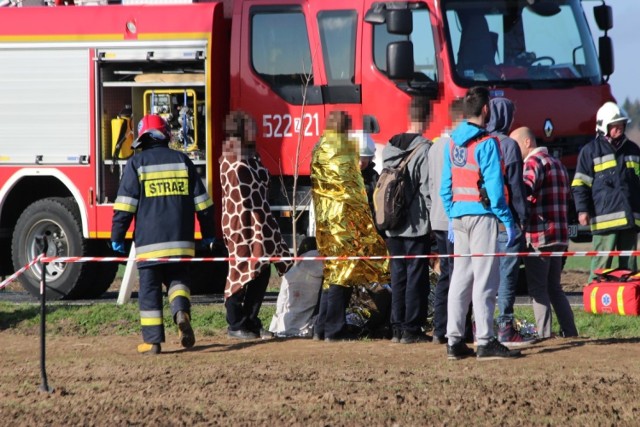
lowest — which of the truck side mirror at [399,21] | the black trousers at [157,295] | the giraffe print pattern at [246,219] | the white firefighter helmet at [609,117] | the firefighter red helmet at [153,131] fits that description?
the black trousers at [157,295]

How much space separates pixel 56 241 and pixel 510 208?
7504 millimetres

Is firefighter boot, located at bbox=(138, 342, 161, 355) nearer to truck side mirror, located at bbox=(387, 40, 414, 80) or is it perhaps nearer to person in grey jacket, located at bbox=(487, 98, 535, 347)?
person in grey jacket, located at bbox=(487, 98, 535, 347)

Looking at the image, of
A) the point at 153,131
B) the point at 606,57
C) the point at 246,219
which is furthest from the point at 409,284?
the point at 606,57

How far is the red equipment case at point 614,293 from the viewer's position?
11781 millimetres

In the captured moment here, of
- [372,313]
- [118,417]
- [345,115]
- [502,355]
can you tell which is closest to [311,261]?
[372,313]

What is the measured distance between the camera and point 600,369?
8742 millimetres

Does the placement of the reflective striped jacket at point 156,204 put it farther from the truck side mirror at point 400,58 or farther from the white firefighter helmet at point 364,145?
the truck side mirror at point 400,58

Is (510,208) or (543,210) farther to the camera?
(543,210)

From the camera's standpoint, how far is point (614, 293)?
11883 millimetres

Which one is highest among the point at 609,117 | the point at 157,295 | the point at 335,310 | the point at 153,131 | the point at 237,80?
the point at 237,80

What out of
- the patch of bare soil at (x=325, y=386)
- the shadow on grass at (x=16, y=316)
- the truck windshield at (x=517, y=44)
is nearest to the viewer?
the patch of bare soil at (x=325, y=386)

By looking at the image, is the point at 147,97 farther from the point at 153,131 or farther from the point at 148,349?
the point at 148,349

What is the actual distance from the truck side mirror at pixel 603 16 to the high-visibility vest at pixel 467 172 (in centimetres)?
611

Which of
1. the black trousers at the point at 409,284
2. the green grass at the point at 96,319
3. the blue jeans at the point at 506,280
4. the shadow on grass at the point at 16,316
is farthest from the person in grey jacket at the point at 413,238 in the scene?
the shadow on grass at the point at 16,316
